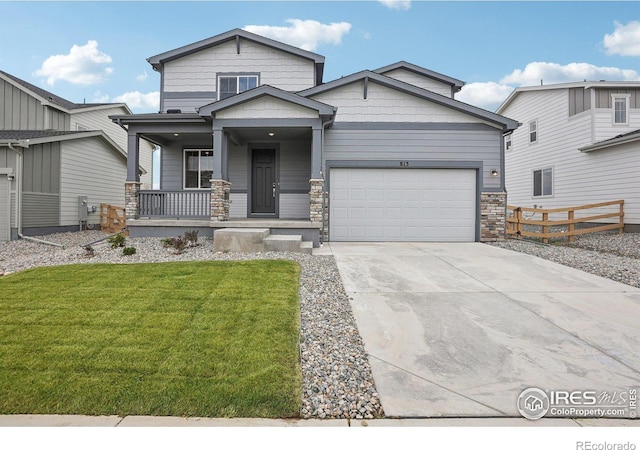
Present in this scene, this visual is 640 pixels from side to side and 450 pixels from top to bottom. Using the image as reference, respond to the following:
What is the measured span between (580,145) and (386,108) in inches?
376

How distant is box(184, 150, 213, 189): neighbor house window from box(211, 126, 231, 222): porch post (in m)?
2.72

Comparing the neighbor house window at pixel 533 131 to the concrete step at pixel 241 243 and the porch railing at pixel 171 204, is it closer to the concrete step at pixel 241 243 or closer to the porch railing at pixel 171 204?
the concrete step at pixel 241 243

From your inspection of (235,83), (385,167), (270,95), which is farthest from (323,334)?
(235,83)

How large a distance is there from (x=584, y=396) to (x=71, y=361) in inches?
157

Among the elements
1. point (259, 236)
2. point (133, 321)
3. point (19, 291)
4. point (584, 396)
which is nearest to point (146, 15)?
point (259, 236)

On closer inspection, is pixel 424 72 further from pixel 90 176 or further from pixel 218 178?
pixel 90 176

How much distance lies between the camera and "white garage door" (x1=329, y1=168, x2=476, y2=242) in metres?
10.2

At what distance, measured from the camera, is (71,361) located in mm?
2768

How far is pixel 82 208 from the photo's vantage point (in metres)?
13.5

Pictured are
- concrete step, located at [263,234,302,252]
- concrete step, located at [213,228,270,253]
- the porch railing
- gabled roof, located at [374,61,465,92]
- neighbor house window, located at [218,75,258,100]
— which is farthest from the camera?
gabled roof, located at [374,61,465,92]

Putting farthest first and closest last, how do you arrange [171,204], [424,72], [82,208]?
1. [424,72]
2. [82,208]
3. [171,204]

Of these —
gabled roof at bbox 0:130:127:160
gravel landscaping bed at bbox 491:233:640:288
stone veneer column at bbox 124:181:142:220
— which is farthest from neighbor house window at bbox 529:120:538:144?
gabled roof at bbox 0:130:127:160

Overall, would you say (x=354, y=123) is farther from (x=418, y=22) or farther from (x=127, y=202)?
(x=127, y=202)

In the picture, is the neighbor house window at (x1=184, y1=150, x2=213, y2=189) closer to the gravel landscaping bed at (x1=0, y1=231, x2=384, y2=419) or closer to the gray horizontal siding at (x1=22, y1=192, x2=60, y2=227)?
the gravel landscaping bed at (x1=0, y1=231, x2=384, y2=419)
